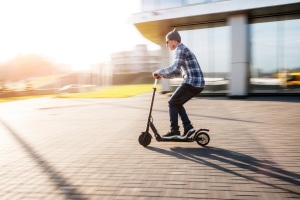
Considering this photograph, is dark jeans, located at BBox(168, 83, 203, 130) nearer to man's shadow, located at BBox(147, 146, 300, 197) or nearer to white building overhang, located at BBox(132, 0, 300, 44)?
man's shadow, located at BBox(147, 146, 300, 197)

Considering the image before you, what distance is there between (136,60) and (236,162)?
111402 mm

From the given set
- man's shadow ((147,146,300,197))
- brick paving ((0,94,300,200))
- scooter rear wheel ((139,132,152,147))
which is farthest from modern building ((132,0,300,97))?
man's shadow ((147,146,300,197))

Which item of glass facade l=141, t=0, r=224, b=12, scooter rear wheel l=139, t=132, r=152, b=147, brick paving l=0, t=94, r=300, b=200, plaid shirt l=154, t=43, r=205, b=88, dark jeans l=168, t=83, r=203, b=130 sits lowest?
brick paving l=0, t=94, r=300, b=200

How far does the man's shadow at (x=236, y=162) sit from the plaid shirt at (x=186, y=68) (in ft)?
3.95

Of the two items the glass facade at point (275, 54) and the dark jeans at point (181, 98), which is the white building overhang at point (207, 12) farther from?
the dark jeans at point (181, 98)

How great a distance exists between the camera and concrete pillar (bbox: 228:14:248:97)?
1545 cm

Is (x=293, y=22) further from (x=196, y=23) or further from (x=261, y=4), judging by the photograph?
(x=196, y=23)

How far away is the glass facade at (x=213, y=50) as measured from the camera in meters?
17.4

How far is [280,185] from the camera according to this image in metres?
3.49

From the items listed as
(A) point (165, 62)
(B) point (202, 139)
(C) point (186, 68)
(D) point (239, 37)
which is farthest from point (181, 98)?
(A) point (165, 62)

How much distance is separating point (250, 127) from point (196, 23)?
11894 millimetres

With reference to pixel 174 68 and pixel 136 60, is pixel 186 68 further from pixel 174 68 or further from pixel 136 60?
pixel 136 60

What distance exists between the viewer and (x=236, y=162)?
4453mm

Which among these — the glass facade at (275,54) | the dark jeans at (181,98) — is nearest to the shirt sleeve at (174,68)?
the dark jeans at (181,98)
